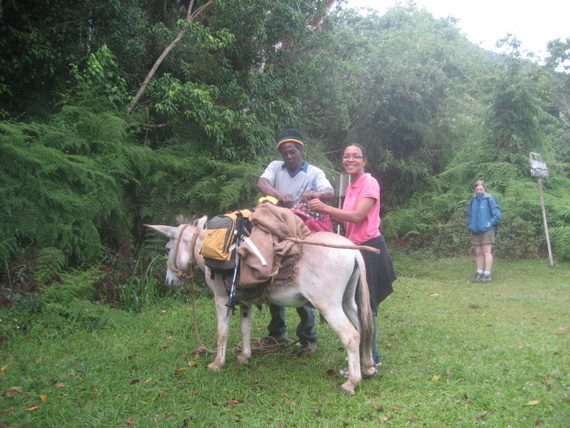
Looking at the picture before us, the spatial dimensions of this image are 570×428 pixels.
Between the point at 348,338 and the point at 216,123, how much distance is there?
5983mm

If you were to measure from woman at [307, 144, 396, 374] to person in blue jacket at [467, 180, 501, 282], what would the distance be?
236 inches

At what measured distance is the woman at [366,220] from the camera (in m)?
4.11

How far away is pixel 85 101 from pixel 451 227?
33.2ft

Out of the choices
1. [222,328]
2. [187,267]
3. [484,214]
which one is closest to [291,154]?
[187,267]

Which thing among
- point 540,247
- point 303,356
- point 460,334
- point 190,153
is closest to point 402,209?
point 540,247

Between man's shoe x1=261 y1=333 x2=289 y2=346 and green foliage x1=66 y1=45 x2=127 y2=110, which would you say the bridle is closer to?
man's shoe x1=261 y1=333 x2=289 y2=346

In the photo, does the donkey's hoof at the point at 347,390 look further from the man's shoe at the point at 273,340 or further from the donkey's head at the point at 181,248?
the donkey's head at the point at 181,248

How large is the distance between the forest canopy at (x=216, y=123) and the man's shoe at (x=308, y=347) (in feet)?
10.8

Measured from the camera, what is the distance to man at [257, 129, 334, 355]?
181 inches

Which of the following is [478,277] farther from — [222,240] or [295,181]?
[222,240]

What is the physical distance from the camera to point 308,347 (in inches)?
203

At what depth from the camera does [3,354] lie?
4.70 metres

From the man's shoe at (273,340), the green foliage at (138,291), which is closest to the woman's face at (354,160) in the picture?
the man's shoe at (273,340)

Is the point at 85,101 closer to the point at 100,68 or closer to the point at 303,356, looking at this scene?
the point at 100,68
